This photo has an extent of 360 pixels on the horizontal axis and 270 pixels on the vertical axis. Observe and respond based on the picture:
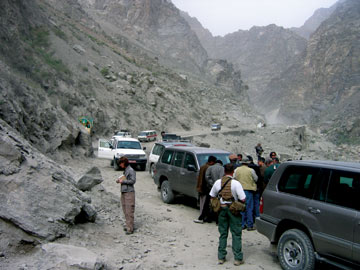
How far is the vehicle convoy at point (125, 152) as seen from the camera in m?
16.8

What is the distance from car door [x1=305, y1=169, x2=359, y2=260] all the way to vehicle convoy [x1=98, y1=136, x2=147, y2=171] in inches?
493

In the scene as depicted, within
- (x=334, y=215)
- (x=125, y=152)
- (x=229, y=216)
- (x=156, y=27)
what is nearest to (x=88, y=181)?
(x=229, y=216)

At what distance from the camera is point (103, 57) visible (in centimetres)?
4909

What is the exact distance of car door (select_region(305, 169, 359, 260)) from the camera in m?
4.28

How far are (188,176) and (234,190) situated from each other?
3776 mm

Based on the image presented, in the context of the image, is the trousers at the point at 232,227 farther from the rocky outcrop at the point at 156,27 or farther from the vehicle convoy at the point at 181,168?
the rocky outcrop at the point at 156,27

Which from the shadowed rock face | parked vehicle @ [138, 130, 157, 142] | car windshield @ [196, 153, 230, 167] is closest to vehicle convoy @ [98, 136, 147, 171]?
car windshield @ [196, 153, 230, 167]

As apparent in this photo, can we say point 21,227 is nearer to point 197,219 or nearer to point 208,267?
point 208,267

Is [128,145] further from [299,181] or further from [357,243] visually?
[357,243]

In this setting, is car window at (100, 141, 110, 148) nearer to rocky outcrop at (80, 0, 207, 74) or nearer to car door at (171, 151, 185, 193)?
car door at (171, 151, 185, 193)

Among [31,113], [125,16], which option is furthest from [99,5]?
[31,113]

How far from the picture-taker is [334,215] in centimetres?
446

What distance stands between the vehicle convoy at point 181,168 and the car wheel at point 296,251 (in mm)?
3784

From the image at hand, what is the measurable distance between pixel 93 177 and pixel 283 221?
5.17 m
